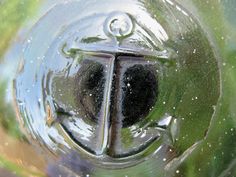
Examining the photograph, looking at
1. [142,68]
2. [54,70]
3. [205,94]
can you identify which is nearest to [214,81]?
[205,94]

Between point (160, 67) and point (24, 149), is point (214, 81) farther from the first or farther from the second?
point (24, 149)

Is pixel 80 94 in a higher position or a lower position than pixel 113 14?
lower

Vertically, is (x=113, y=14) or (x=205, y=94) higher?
(x=113, y=14)

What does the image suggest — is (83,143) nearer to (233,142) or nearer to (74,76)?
(74,76)

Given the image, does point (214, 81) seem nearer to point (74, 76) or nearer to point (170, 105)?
point (170, 105)

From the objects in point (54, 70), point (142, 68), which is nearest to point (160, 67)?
point (142, 68)
